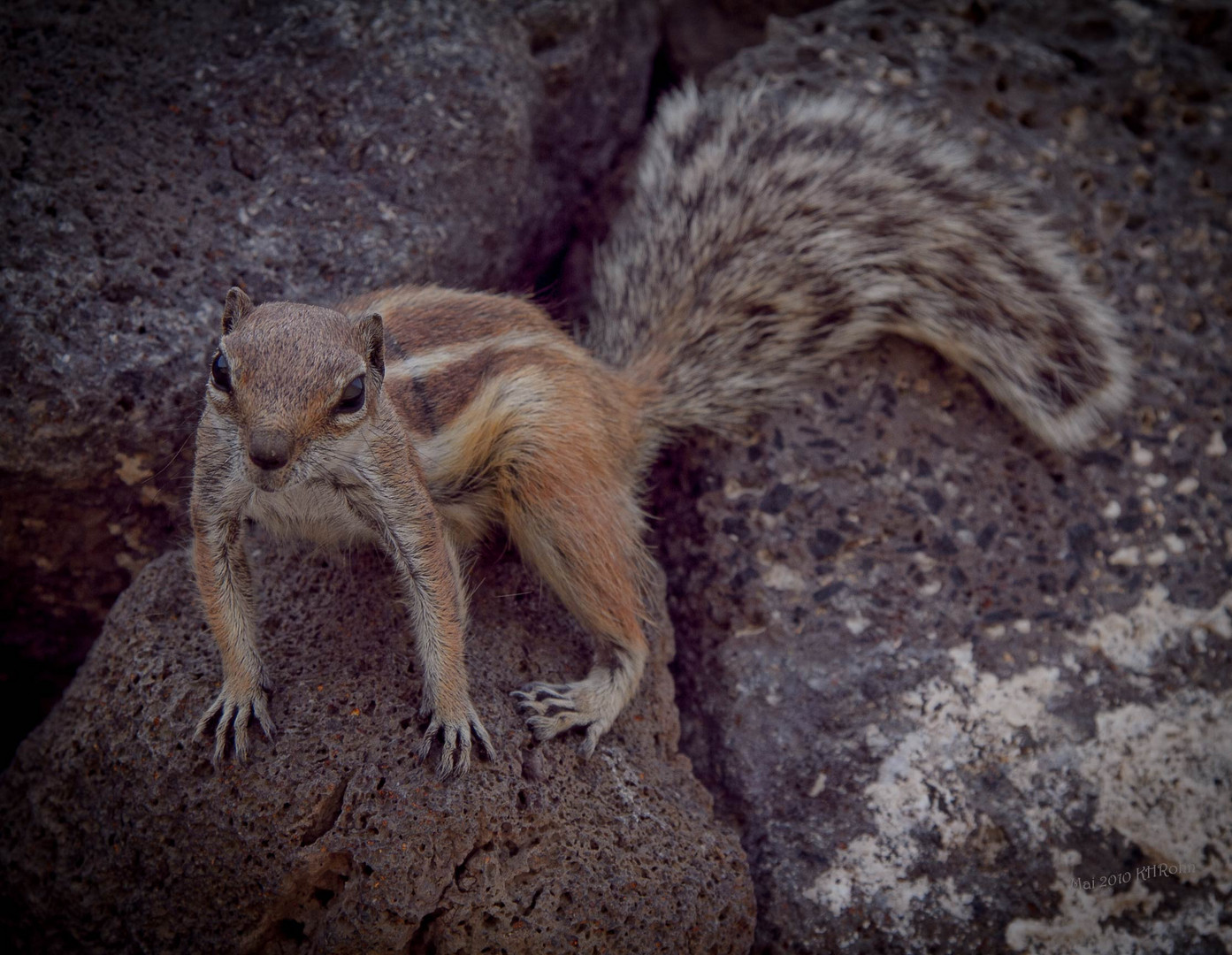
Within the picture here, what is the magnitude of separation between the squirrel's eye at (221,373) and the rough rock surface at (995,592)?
1474 mm

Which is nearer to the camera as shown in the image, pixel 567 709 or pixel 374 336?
pixel 374 336

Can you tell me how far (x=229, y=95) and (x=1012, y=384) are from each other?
2439 mm

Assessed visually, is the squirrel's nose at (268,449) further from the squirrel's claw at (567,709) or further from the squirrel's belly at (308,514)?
the squirrel's claw at (567,709)

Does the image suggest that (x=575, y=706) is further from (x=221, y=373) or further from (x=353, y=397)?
(x=221, y=373)

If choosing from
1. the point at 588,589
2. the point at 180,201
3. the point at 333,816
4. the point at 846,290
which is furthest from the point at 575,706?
the point at 180,201

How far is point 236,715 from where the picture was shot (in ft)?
6.65

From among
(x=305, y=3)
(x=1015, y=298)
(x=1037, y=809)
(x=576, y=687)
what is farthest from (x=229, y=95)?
(x=1037, y=809)

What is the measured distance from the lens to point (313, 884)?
78.6 inches

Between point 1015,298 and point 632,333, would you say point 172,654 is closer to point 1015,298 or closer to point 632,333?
point 632,333

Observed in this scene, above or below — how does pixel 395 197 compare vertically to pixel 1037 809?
above

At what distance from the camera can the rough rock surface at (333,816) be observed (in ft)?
6.44

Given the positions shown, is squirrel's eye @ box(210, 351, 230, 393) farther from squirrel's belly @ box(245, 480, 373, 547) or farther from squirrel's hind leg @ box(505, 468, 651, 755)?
squirrel's hind leg @ box(505, 468, 651, 755)

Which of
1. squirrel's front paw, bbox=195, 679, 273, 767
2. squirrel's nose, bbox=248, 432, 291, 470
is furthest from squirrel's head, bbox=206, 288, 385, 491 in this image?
squirrel's front paw, bbox=195, 679, 273, 767

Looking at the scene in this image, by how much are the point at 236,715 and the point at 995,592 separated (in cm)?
201
